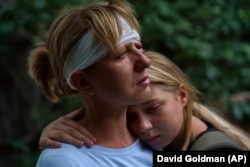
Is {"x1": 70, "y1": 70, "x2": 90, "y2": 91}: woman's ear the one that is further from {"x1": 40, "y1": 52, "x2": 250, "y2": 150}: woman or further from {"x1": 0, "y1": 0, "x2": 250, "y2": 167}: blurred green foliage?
{"x1": 0, "y1": 0, "x2": 250, "y2": 167}: blurred green foliage

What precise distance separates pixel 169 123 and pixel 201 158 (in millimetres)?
147

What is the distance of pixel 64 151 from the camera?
1.46 meters

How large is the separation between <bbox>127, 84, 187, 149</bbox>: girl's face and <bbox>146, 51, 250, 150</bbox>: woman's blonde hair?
0.02 metres

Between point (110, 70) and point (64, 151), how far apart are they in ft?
0.74

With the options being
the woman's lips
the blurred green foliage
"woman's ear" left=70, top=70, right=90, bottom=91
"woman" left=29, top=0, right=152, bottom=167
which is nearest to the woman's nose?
"woman" left=29, top=0, right=152, bottom=167

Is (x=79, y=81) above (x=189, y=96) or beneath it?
above

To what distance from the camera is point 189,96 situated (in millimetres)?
1792

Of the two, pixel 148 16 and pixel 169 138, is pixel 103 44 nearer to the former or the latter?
pixel 169 138

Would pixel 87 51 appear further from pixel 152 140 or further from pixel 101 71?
pixel 152 140

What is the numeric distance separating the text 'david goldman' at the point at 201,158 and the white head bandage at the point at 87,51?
13.0 inches

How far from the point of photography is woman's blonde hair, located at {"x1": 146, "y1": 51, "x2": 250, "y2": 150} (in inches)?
67.4

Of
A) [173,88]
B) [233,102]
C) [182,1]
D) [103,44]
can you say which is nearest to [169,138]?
[173,88]

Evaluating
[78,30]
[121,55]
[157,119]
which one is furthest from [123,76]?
[157,119]

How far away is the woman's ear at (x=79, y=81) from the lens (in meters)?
1.49
